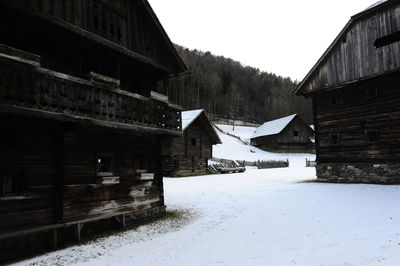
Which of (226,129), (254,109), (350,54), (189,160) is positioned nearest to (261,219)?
(350,54)

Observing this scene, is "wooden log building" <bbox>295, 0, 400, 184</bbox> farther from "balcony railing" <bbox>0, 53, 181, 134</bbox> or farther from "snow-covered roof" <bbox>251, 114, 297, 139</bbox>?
"snow-covered roof" <bbox>251, 114, 297, 139</bbox>

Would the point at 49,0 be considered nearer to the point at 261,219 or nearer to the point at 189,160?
the point at 261,219

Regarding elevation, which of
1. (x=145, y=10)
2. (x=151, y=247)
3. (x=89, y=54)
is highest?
(x=145, y=10)

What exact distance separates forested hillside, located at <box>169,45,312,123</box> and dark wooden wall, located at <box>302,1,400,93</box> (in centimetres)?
4855

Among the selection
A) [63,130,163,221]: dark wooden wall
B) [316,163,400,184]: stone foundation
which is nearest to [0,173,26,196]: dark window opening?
[63,130,163,221]: dark wooden wall

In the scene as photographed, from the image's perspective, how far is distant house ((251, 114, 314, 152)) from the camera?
189ft

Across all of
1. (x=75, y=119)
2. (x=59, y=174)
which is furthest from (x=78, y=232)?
(x=75, y=119)

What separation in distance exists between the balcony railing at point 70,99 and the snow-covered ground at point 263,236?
398 centimetres

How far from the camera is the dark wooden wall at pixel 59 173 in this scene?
25.7 ft

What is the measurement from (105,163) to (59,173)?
87.3 inches

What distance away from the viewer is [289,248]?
7727 millimetres

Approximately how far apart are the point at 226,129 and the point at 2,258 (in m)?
68.6

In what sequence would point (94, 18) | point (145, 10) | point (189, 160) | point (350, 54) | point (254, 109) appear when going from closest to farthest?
point (94, 18) < point (145, 10) < point (350, 54) < point (189, 160) < point (254, 109)

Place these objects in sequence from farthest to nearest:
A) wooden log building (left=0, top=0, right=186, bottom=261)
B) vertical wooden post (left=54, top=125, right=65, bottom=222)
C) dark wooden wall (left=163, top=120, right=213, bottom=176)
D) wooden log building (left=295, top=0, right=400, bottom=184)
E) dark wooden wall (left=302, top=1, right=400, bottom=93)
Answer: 1. dark wooden wall (left=163, top=120, right=213, bottom=176)
2. wooden log building (left=295, top=0, right=400, bottom=184)
3. dark wooden wall (left=302, top=1, right=400, bottom=93)
4. vertical wooden post (left=54, top=125, right=65, bottom=222)
5. wooden log building (left=0, top=0, right=186, bottom=261)
